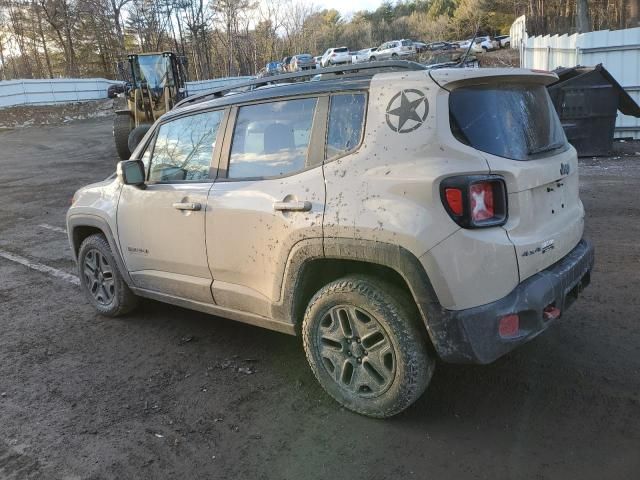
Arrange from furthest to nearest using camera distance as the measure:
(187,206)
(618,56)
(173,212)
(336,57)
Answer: (336,57) → (618,56) → (173,212) → (187,206)

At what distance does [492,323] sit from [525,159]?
881 mm

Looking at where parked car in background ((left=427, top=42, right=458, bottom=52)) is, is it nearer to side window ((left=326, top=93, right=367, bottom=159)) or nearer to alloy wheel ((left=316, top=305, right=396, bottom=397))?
side window ((left=326, top=93, right=367, bottom=159))

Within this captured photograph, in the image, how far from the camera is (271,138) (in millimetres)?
3455

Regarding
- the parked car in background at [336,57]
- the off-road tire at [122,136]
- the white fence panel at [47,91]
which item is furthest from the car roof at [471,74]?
the parked car in background at [336,57]

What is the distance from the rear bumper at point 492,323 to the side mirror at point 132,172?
2.51 m

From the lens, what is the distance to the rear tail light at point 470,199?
2.66 m

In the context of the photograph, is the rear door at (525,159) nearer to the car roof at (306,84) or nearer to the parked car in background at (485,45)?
the car roof at (306,84)

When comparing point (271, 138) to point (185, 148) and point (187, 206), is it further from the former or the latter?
point (185, 148)

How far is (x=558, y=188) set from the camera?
3.17 meters

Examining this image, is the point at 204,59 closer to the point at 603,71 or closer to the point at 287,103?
the point at 603,71

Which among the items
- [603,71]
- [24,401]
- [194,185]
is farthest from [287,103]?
[603,71]

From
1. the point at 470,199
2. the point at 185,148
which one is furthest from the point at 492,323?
the point at 185,148

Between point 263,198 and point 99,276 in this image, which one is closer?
point 263,198

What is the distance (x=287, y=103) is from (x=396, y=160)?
0.91 m
